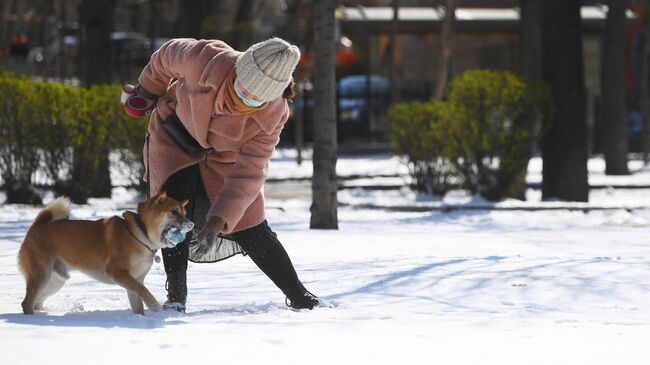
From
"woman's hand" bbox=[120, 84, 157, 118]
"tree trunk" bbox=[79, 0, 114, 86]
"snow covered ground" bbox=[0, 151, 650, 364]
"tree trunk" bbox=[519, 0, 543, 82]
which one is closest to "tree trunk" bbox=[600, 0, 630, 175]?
"tree trunk" bbox=[519, 0, 543, 82]

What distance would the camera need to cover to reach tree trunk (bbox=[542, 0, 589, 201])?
16891 millimetres

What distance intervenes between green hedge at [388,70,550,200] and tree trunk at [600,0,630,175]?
6105 mm

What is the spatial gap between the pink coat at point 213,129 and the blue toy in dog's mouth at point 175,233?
0.15 meters

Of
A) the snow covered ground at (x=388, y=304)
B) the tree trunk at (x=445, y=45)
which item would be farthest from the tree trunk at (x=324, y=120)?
the tree trunk at (x=445, y=45)

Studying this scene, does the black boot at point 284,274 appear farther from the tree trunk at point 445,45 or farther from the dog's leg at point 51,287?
the tree trunk at point 445,45

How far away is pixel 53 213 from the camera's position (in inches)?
269

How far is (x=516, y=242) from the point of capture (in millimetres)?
11773

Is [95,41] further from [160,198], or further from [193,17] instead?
[160,198]

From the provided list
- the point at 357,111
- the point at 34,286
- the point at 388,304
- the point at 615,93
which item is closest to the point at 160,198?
the point at 34,286

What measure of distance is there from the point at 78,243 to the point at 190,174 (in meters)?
0.69

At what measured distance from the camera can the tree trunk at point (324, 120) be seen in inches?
480

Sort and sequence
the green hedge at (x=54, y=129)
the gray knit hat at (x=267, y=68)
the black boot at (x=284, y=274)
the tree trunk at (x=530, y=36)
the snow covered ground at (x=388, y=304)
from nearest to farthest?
the snow covered ground at (x=388, y=304) → the gray knit hat at (x=267, y=68) → the black boot at (x=284, y=274) → the green hedge at (x=54, y=129) → the tree trunk at (x=530, y=36)

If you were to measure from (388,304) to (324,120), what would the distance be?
4.63 metres

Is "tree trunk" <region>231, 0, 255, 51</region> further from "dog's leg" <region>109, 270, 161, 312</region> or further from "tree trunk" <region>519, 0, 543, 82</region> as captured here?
"dog's leg" <region>109, 270, 161, 312</region>
